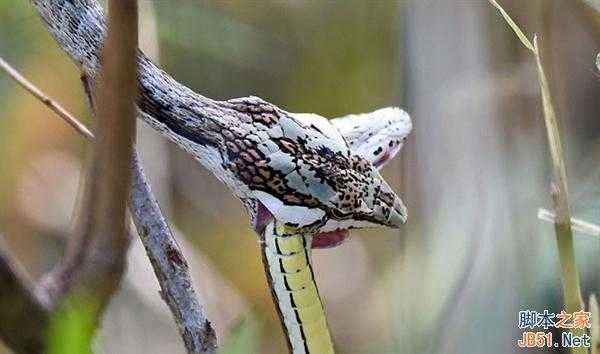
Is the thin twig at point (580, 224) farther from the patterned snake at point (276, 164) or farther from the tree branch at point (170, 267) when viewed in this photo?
the tree branch at point (170, 267)

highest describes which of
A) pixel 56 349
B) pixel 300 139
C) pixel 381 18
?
pixel 381 18

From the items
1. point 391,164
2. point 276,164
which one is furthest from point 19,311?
point 391,164

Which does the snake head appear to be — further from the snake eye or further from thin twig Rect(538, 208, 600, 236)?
thin twig Rect(538, 208, 600, 236)

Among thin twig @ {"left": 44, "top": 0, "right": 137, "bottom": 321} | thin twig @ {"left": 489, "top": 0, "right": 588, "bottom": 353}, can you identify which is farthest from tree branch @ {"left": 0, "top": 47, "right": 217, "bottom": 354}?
thin twig @ {"left": 489, "top": 0, "right": 588, "bottom": 353}

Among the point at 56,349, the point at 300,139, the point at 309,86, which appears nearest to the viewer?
the point at 56,349

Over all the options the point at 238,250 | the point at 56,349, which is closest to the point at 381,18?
the point at 238,250

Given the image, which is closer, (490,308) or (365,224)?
(365,224)

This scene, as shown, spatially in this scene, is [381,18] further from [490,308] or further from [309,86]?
[490,308]
